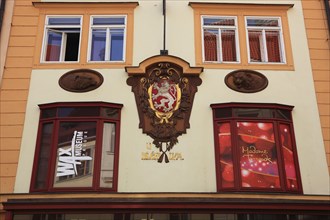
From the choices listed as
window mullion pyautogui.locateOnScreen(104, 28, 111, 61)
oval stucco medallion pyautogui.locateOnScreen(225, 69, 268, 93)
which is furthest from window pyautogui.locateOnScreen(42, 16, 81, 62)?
oval stucco medallion pyautogui.locateOnScreen(225, 69, 268, 93)

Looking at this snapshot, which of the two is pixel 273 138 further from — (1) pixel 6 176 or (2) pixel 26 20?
(2) pixel 26 20

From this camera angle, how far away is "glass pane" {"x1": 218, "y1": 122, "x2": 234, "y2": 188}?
38.2 ft

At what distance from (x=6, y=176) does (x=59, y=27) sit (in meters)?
5.29

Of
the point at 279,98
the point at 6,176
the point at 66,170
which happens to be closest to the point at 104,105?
the point at 66,170

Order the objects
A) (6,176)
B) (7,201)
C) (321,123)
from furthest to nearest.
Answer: (321,123) < (6,176) < (7,201)

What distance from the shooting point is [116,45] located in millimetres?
13703

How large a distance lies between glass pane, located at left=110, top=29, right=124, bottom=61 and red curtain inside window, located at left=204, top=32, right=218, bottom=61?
283 centimetres

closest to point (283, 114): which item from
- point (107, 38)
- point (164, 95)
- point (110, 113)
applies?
point (164, 95)

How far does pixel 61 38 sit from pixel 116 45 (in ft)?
6.31

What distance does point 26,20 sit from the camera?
13.8 m

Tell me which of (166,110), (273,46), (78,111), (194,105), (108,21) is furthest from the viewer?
(108,21)

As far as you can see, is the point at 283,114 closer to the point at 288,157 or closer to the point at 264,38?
the point at 288,157

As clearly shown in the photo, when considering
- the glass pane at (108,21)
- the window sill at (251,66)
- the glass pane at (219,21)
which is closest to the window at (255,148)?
the window sill at (251,66)

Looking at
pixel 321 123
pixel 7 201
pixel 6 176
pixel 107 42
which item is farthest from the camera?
pixel 107 42
